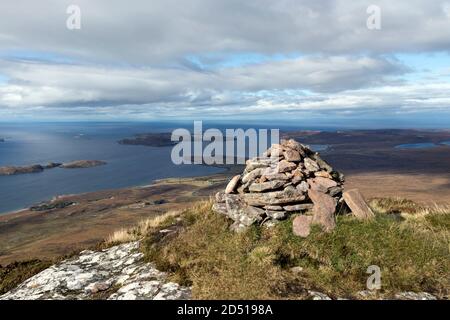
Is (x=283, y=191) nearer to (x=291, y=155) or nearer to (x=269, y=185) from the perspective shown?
(x=269, y=185)

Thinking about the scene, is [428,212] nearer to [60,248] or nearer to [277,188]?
[277,188]

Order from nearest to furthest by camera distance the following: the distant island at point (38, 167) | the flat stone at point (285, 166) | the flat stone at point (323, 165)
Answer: the flat stone at point (285, 166) → the flat stone at point (323, 165) → the distant island at point (38, 167)

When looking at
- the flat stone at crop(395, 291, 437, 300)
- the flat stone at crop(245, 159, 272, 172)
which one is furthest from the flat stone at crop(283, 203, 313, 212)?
the flat stone at crop(395, 291, 437, 300)

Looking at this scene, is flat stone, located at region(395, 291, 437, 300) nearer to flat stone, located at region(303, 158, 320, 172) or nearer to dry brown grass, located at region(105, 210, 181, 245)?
flat stone, located at region(303, 158, 320, 172)

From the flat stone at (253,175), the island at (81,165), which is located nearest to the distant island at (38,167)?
the island at (81,165)

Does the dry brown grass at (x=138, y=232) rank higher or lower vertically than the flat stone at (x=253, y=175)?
lower

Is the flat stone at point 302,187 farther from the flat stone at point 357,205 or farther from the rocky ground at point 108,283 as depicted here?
the rocky ground at point 108,283

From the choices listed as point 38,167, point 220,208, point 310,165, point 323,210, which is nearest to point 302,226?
point 323,210

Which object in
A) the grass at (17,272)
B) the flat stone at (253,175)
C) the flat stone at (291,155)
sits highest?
the flat stone at (291,155)
